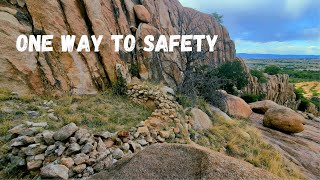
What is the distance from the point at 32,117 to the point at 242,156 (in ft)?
21.4

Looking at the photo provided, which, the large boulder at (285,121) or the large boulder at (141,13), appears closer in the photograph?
the large boulder at (285,121)

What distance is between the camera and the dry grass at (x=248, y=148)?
7.39m

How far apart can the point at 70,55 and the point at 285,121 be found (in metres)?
10.7

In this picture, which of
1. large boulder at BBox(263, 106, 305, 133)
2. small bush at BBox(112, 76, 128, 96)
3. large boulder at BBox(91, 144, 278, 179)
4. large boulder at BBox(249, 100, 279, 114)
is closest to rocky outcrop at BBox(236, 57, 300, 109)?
large boulder at BBox(249, 100, 279, 114)

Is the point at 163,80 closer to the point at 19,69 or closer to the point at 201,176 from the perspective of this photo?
the point at 19,69

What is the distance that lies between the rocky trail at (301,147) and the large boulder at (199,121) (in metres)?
2.79

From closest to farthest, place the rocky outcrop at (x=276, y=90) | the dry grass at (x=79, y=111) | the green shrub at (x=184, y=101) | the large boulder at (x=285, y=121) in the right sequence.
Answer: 1. the dry grass at (x=79, y=111)
2. the green shrub at (x=184, y=101)
3. the large boulder at (x=285, y=121)
4. the rocky outcrop at (x=276, y=90)

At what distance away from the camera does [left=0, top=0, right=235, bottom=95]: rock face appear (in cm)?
828

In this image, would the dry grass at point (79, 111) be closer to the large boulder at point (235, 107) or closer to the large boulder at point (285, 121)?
the large boulder at point (235, 107)

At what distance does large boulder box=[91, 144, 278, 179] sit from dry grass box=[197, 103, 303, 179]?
4.57 m

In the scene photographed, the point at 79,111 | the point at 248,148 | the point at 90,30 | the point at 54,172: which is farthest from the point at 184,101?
the point at 54,172

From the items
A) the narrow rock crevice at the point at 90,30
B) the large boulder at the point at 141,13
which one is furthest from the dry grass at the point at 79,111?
the large boulder at the point at 141,13

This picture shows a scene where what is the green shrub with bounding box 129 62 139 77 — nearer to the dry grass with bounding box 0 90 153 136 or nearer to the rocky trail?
the dry grass with bounding box 0 90 153 136

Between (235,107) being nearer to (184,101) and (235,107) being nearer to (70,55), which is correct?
(184,101)
